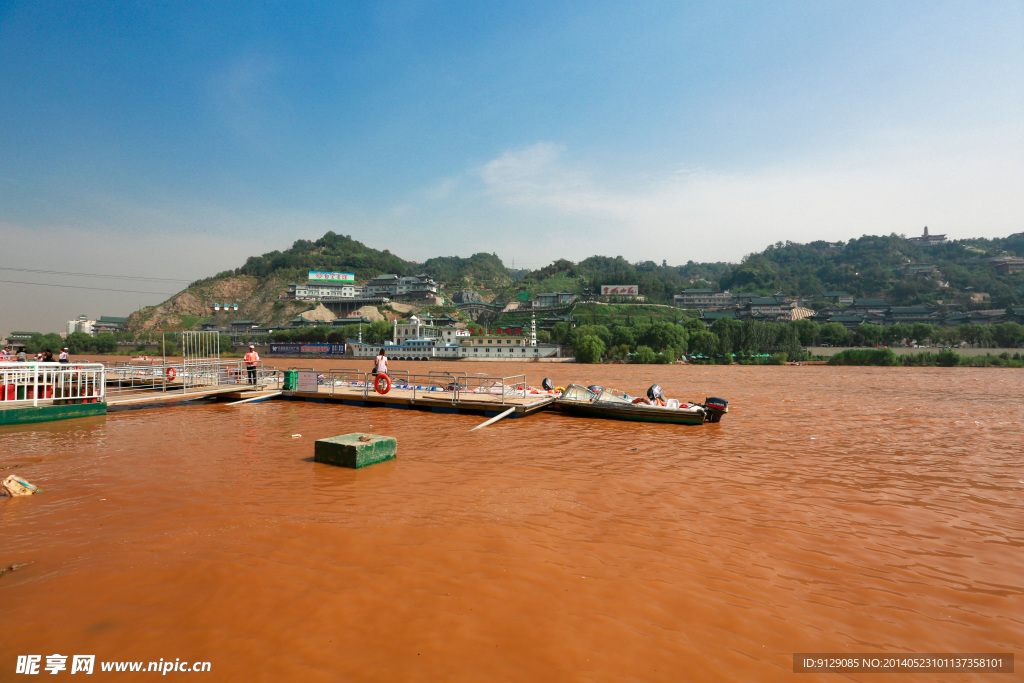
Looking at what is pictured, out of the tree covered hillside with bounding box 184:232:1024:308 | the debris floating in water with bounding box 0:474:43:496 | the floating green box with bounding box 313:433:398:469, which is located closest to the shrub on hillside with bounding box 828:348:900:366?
the tree covered hillside with bounding box 184:232:1024:308

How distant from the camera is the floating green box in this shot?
942cm

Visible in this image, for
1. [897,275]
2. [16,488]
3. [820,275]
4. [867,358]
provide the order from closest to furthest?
[16,488], [867,358], [897,275], [820,275]

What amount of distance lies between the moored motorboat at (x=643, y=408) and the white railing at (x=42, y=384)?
16388mm

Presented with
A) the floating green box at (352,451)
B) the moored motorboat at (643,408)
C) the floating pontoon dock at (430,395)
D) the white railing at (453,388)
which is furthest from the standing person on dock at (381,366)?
the floating green box at (352,451)

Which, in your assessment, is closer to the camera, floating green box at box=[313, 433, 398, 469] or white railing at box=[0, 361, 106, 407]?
floating green box at box=[313, 433, 398, 469]

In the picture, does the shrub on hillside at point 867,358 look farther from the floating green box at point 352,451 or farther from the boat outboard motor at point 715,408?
the floating green box at point 352,451

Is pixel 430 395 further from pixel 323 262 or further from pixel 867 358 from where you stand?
pixel 323 262

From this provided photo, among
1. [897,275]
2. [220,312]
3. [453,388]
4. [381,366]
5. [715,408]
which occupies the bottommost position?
[715,408]

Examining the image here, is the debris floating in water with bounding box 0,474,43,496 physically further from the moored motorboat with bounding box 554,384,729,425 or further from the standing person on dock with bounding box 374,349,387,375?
the moored motorboat with bounding box 554,384,729,425

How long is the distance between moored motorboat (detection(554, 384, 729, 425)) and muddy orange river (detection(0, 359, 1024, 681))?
16.0ft

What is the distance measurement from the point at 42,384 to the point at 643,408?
20219 mm

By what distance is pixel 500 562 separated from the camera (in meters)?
5.41

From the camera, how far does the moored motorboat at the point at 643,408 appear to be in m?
16.7

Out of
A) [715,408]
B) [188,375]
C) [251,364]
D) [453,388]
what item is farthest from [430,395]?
[188,375]
